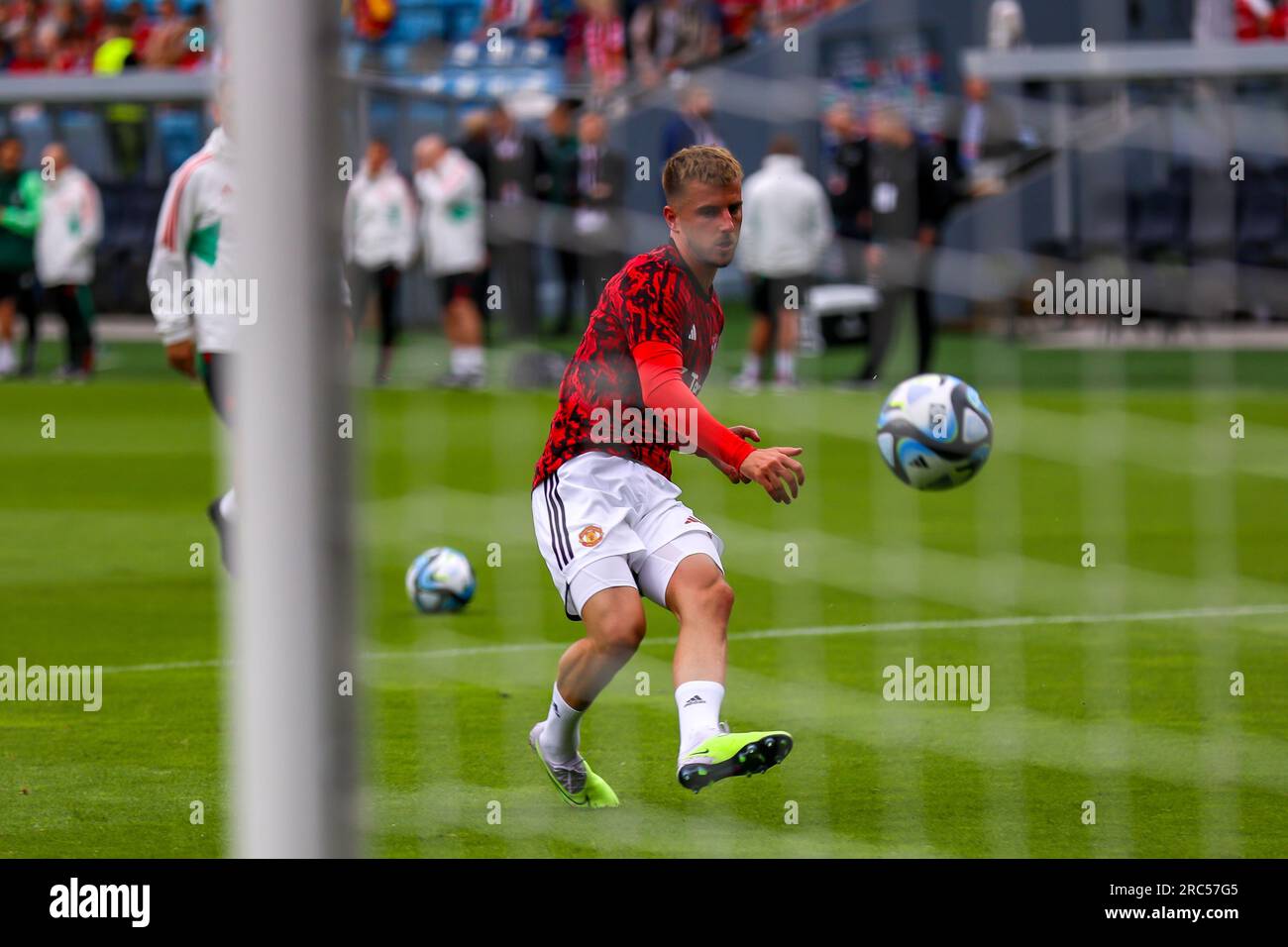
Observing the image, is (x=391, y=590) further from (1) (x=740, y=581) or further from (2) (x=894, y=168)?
(2) (x=894, y=168)

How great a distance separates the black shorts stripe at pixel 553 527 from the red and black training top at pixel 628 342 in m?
0.03

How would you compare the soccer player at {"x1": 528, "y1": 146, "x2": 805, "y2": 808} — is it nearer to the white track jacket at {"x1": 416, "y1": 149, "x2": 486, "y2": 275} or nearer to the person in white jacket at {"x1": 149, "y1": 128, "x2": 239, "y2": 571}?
the person in white jacket at {"x1": 149, "y1": 128, "x2": 239, "y2": 571}

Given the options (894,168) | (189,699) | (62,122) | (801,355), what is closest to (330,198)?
(189,699)

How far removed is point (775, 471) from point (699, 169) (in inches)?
31.6

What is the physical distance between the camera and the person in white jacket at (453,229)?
17.6 meters

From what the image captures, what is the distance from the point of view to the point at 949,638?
25.8 feet

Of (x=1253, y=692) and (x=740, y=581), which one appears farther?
(x=740, y=581)

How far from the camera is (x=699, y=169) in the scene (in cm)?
509

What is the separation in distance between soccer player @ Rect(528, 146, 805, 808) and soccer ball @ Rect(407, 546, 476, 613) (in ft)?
10.3

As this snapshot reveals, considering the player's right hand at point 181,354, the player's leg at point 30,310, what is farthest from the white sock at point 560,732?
the player's leg at point 30,310

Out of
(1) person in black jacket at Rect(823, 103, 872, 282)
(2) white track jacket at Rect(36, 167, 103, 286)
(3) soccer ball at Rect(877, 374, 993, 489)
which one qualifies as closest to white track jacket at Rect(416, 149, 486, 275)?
(1) person in black jacket at Rect(823, 103, 872, 282)

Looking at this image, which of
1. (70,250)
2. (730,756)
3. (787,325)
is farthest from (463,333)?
(730,756)

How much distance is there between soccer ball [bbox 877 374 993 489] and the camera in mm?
6934
